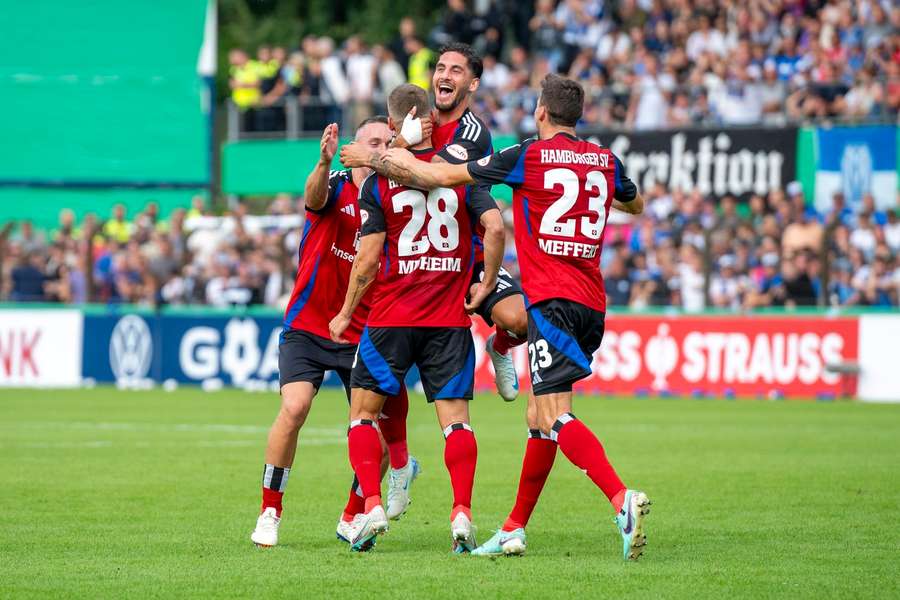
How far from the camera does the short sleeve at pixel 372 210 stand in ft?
28.2

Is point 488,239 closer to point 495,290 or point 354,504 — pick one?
point 495,290

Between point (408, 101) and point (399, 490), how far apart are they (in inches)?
86.7

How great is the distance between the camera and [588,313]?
8.38 meters

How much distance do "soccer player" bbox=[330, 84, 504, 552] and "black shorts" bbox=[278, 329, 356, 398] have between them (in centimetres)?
34

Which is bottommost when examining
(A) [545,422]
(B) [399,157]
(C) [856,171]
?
Answer: (A) [545,422]

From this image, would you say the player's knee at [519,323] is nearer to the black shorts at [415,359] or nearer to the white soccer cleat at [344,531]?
the black shorts at [415,359]

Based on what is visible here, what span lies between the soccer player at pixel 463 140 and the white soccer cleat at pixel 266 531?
62.3 inches

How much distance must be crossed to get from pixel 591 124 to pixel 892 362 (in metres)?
7.51

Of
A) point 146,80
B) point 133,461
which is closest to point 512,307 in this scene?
point 133,461

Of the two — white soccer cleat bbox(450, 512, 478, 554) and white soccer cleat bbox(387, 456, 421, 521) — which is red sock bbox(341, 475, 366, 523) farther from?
white soccer cleat bbox(450, 512, 478, 554)

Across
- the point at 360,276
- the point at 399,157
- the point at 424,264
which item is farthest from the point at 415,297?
the point at 399,157

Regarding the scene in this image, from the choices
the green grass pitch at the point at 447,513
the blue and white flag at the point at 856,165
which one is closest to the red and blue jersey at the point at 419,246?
the green grass pitch at the point at 447,513

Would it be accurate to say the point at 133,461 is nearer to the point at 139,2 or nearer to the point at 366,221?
the point at 366,221

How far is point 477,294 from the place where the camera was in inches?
341
